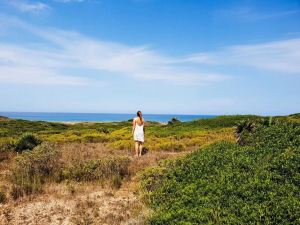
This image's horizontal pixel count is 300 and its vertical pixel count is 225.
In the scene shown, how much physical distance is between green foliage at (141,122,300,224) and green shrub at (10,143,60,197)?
353 cm

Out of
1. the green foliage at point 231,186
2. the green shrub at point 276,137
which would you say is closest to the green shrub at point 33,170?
the green foliage at point 231,186

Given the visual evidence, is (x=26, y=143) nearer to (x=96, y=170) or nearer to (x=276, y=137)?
(x=96, y=170)

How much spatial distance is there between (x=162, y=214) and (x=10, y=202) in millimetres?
4512

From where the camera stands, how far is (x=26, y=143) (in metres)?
19.4

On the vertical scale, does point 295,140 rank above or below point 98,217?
above

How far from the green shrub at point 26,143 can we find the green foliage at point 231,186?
386 inches

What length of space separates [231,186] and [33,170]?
24.7ft

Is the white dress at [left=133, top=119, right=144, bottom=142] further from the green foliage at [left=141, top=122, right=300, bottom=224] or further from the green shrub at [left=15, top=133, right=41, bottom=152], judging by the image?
the green foliage at [left=141, top=122, right=300, bottom=224]

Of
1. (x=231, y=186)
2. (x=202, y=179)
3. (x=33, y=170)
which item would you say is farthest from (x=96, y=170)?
(x=231, y=186)

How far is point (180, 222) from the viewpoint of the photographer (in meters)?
7.46

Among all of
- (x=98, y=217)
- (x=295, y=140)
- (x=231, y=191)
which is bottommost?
(x=98, y=217)

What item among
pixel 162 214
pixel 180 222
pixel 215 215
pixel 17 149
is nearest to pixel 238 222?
pixel 215 215

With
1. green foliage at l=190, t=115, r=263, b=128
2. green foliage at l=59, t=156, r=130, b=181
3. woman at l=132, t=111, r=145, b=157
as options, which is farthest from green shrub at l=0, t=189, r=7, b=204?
green foliage at l=190, t=115, r=263, b=128

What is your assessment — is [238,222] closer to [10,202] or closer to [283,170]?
[283,170]
